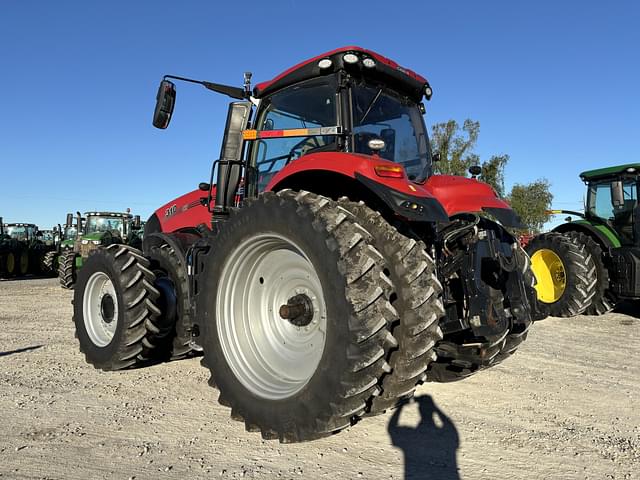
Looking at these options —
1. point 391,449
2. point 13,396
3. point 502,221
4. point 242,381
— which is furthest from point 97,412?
point 502,221

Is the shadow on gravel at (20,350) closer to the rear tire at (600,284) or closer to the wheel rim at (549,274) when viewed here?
the wheel rim at (549,274)

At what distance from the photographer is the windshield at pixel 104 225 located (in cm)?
1546

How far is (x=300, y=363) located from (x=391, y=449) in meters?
0.78

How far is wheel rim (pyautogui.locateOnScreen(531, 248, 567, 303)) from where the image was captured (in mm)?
8500

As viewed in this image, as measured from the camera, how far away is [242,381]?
3.16m

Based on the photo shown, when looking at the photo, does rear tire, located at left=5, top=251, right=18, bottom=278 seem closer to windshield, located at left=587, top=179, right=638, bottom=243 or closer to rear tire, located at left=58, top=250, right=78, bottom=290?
rear tire, located at left=58, top=250, right=78, bottom=290

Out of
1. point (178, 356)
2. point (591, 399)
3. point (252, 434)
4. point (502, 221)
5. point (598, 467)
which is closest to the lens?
point (598, 467)

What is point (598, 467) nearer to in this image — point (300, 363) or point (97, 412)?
point (300, 363)

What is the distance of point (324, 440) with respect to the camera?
9.74ft

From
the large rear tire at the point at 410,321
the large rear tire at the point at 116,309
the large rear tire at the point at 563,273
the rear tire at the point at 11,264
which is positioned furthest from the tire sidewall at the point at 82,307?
the rear tire at the point at 11,264

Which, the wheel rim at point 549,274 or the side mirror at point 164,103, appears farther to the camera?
the wheel rim at point 549,274

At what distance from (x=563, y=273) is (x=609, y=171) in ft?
6.41

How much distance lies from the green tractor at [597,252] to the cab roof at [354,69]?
536 cm

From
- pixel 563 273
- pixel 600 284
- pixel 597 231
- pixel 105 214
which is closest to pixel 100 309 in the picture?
pixel 563 273
